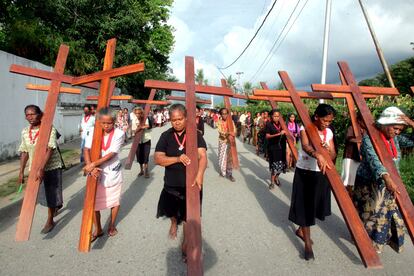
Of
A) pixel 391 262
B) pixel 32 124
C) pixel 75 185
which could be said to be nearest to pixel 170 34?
pixel 75 185

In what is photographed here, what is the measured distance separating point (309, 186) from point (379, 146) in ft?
2.83

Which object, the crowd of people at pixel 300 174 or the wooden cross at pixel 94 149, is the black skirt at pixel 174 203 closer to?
the crowd of people at pixel 300 174

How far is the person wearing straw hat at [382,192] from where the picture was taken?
3.13 meters

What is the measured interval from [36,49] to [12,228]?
13083mm

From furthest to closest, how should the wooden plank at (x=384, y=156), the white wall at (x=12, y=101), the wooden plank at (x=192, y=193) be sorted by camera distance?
the white wall at (x=12, y=101) → the wooden plank at (x=384, y=156) → the wooden plank at (x=192, y=193)

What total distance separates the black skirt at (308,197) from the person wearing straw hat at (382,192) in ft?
1.53

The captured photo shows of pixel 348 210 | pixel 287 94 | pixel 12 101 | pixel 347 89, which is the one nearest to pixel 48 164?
pixel 287 94

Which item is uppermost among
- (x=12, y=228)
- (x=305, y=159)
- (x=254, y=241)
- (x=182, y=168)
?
(x=305, y=159)

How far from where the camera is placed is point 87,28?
69.8ft

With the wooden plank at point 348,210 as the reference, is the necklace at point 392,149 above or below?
above

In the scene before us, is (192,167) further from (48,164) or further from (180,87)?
(48,164)

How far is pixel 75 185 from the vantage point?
22.0 ft

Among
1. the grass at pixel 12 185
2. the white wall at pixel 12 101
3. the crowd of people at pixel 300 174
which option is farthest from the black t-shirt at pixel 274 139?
the white wall at pixel 12 101

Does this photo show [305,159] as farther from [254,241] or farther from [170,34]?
[170,34]
